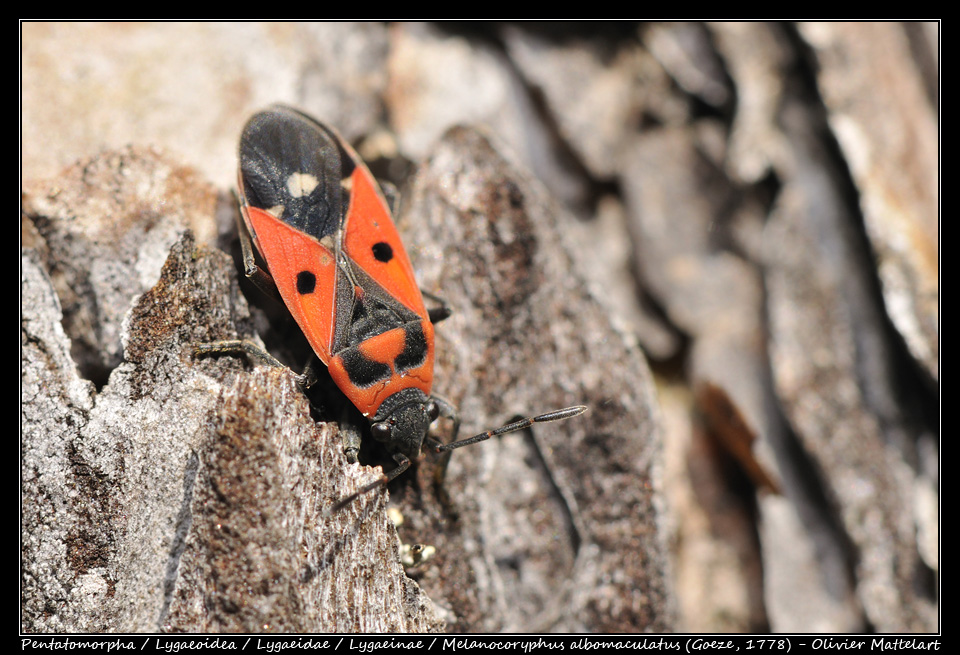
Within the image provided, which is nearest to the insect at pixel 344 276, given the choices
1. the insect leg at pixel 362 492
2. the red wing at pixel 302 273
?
the red wing at pixel 302 273

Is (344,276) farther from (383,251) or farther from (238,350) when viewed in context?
(238,350)

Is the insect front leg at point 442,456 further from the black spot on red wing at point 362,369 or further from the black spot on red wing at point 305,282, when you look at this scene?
the black spot on red wing at point 305,282

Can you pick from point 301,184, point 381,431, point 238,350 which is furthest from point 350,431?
point 301,184

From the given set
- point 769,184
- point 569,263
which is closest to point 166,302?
point 569,263

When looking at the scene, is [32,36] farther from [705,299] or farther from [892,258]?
[892,258]

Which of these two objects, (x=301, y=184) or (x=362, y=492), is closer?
(x=362, y=492)

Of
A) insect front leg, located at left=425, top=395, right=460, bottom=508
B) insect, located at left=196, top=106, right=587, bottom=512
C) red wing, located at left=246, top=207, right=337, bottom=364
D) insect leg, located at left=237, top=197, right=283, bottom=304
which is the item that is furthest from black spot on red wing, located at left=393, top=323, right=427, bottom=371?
insect leg, located at left=237, top=197, right=283, bottom=304
